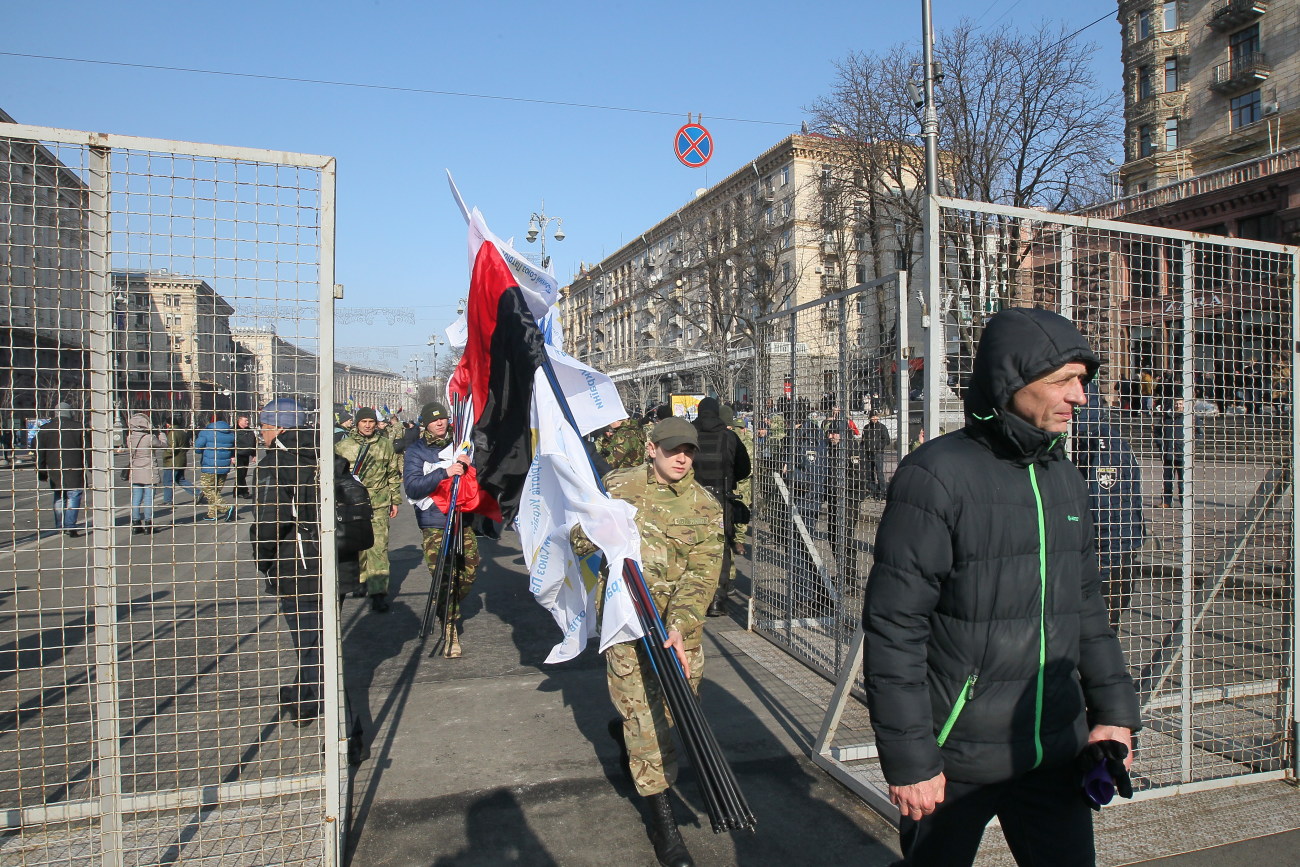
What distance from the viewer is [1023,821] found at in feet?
7.70

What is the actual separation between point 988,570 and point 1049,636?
285mm

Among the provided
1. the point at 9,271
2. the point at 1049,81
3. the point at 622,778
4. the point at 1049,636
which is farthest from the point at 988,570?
the point at 1049,81

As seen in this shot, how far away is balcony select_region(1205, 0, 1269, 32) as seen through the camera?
37.8 metres

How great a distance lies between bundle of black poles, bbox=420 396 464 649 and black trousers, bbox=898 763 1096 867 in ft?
13.5

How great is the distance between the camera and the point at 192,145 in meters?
3.03

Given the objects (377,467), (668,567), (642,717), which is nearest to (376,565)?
(377,467)

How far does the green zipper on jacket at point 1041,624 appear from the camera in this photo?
2.25 m

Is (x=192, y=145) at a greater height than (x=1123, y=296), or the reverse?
(x=192, y=145)

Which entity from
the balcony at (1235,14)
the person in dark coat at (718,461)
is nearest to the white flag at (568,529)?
the person in dark coat at (718,461)

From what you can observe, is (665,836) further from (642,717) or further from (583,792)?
(583,792)

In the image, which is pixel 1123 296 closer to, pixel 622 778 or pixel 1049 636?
pixel 1049 636

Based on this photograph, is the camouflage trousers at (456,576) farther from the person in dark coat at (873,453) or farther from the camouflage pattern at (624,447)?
the camouflage pattern at (624,447)

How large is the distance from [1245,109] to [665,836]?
49.6m

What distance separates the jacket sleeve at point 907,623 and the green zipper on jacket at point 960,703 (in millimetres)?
47
